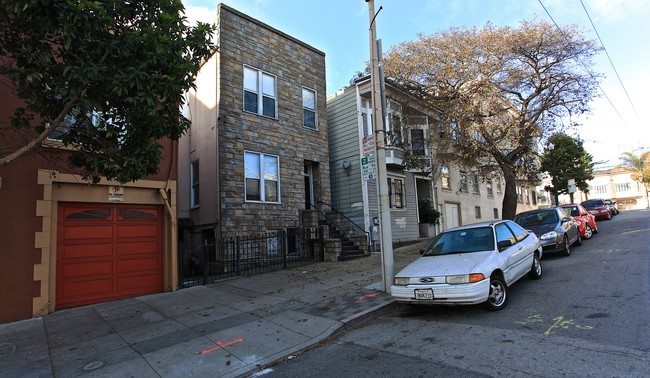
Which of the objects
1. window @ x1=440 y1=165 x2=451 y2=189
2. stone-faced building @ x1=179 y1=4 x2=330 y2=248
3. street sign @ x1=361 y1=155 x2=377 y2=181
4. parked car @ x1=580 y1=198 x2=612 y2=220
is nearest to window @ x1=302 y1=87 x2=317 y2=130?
stone-faced building @ x1=179 y1=4 x2=330 y2=248

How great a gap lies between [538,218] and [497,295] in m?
7.07

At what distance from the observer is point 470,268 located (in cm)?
630

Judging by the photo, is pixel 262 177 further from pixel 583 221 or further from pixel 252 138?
pixel 583 221

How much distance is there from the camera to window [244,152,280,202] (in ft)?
44.3

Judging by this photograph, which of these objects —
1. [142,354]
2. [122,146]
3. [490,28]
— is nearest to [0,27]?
[122,146]

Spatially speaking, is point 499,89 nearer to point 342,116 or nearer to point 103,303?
point 342,116

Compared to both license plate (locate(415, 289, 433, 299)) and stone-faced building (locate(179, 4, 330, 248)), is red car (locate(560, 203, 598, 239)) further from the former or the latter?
license plate (locate(415, 289, 433, 299))

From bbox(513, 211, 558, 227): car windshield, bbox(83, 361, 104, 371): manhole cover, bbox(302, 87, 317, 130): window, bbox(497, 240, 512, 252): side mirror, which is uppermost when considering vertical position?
bbox(302, 87, 317, 130): window

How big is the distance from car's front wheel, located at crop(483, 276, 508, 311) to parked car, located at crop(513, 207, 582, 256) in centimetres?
532

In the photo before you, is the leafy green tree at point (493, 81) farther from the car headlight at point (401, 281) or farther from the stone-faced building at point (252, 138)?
the car headlight at point (401, 281)

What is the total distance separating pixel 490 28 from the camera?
1467 centimetres

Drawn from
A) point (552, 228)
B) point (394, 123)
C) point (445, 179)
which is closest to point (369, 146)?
point (552, 228)

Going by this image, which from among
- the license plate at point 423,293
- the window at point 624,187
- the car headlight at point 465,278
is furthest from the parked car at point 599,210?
the window at point 624,187

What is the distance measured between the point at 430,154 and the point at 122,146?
1682cm
